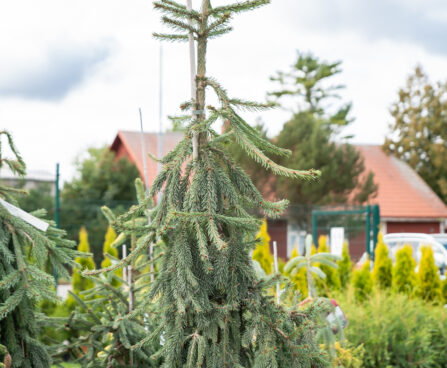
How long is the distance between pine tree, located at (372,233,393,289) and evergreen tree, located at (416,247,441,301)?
18.4 inches

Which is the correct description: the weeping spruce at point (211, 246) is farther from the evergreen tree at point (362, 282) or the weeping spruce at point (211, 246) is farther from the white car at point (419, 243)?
the white car at point (419, 243)

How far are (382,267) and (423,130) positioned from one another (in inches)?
789

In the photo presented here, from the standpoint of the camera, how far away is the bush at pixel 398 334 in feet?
17.0

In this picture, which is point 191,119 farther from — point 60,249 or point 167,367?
point 60,249

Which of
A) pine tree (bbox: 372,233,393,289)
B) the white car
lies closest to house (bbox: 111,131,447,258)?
the white car

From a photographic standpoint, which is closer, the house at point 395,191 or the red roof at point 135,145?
the red roof at point 135,145

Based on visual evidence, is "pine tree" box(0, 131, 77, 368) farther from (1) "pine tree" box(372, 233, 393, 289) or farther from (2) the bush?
(1) "pine tree" box(372, 233, 393, 289)

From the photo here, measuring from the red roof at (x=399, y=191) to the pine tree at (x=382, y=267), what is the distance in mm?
12192

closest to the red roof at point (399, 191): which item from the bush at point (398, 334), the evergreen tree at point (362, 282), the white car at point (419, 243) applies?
the white car at point (419, 243)

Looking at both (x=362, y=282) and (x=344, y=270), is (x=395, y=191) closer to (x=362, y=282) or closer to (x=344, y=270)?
(x=344, y=270)

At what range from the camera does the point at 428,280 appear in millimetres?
7875

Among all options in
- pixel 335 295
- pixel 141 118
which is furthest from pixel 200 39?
pixel 335 295

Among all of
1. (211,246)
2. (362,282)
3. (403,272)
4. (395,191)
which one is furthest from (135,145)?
(211,246)

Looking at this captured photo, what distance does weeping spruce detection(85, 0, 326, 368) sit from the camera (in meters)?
2.09
